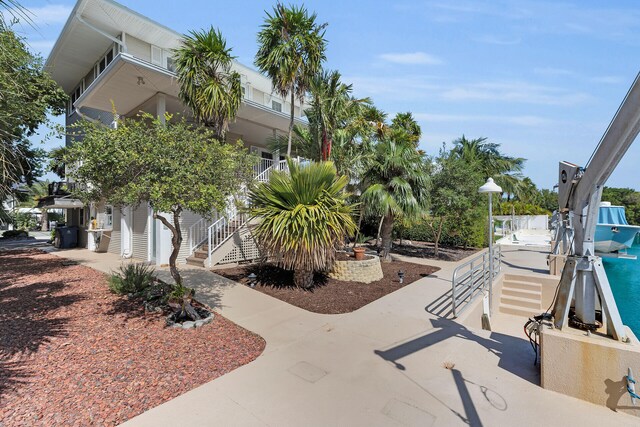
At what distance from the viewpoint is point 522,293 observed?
324 inches

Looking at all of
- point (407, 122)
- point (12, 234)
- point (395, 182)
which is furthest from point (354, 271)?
point (12, 234)

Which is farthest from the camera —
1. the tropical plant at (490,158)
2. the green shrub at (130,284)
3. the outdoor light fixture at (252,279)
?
the tropical plant at (490,158)

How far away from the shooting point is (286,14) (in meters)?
8.76

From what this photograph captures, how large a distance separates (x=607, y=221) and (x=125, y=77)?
26053 mm

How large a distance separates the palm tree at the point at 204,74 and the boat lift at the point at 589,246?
8378 millimetres

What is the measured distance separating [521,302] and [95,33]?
17.4 m

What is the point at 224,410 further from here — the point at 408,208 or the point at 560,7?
the point at 408,208

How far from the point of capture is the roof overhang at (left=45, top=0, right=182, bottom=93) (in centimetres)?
988

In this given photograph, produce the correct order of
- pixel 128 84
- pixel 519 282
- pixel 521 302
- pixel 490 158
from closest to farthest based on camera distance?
pixel 521 302 < pixel 519 282 < pixel 128 84 < pixel 490 158

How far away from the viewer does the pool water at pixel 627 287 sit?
23.8ft

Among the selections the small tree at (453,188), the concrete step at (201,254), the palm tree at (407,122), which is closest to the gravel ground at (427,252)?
the small tree at (453,188)

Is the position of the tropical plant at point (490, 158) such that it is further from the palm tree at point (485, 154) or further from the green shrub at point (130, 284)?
the green shrub at point (130, 284)

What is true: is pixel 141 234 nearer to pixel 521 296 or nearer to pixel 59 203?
pixel 59 203

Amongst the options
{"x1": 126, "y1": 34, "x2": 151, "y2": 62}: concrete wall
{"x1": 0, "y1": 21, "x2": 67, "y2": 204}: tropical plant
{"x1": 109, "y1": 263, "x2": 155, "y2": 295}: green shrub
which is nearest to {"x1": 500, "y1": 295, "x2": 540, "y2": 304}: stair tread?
{"x1": 109, "y1": 263, "x2": 155, "y2": 295}: green shrub
